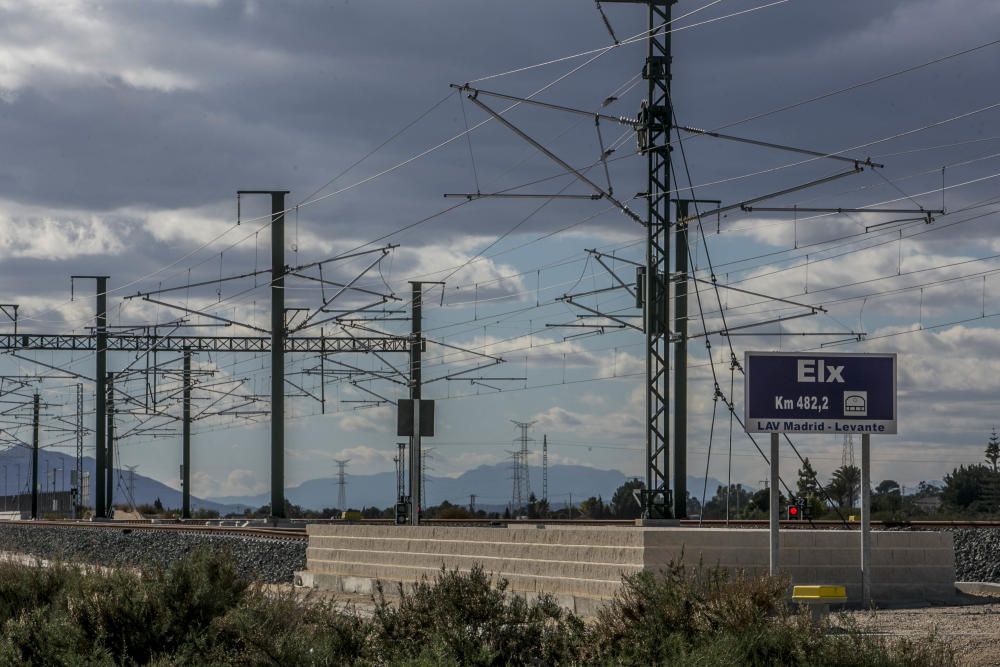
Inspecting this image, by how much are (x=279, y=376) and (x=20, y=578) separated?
104 ft

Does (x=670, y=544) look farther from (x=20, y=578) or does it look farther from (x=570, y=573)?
(x=20, y=578)

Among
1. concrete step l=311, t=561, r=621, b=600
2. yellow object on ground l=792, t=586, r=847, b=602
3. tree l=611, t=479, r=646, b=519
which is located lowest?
tree l=611, t=479, r=646, b=519

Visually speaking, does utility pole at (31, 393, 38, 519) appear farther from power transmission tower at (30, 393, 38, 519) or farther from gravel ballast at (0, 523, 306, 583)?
gravel ballast at (0, 523, 306, 583)

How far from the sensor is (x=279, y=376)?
177 ft

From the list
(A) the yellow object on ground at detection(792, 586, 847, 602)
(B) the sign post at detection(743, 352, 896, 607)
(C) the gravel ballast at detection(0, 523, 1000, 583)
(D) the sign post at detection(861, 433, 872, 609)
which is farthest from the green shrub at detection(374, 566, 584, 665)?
(D) the sign post at detection(861, 433, 872, 609)

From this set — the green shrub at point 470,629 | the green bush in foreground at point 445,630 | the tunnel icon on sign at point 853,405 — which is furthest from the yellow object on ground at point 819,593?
the green shrub at point 470,629

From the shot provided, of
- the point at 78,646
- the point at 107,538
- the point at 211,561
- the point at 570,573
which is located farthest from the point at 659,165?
the point at 107,538

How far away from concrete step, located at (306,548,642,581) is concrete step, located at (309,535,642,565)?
77 mm

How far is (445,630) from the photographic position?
14.3m

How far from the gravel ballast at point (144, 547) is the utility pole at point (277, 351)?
6.63 metres

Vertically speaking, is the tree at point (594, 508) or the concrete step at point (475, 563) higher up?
the concrete step at point (475, 563)

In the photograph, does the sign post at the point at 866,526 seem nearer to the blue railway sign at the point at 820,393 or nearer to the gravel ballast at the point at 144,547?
the blue railway sign at the point at 820,393

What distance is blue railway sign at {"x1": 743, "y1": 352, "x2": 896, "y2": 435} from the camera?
2089 cm

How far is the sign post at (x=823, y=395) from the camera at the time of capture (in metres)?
20.9
